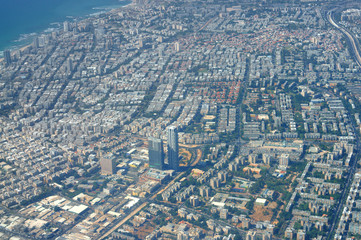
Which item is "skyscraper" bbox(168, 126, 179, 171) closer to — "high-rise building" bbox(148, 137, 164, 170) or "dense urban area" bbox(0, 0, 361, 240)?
"dense urban area" bbox(0, 0, 361, 240)

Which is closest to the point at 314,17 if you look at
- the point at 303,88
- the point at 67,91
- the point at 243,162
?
the point at 303,88

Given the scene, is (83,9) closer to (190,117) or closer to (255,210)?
(190,117)

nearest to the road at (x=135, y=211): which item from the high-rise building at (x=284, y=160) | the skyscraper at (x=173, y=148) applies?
the skyscraper at (x=173, y=148)

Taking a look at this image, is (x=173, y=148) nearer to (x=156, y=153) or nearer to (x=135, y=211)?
(x=156, y=153)

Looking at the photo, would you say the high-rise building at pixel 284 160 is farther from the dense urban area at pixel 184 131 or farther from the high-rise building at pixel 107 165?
the high-rise building at pixel 107 165

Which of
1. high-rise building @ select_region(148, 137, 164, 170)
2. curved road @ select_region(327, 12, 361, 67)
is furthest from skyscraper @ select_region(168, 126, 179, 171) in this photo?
curved road @ select_region(327, 12, 361, 67)

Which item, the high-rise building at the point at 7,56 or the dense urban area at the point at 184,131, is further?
the high-rise building at the point at 7,56

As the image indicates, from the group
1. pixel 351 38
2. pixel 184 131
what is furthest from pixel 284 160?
pixel 351 38
